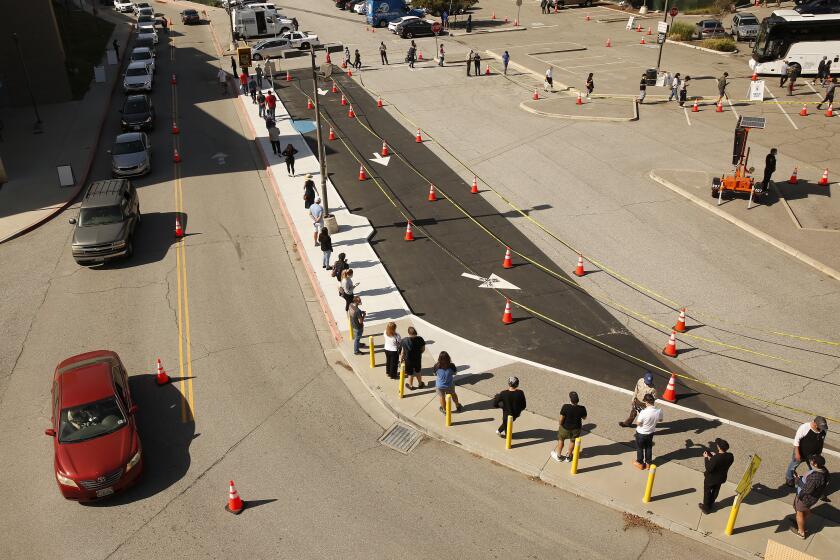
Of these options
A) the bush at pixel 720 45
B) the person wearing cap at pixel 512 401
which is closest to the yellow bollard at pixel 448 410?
the person wearing cap at pixel 512 401

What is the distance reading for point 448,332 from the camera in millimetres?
18016

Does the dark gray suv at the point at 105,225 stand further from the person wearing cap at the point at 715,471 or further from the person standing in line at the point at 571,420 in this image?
the person wearing cap at the point at 715,471

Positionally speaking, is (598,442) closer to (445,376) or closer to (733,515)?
(733,515)

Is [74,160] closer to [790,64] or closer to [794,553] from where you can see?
[794,553]

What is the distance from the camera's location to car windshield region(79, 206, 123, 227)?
2228cm

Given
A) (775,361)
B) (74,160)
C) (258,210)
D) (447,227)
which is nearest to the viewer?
(775,361)

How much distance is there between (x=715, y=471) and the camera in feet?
37.8

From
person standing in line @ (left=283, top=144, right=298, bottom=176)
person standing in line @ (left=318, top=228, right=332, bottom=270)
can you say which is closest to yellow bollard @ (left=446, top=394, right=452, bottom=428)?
person standing in line @ (left=318, top=228, right=332, bottom=270)

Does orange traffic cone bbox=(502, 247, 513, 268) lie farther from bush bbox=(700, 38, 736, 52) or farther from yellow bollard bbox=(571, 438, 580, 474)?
bush bbox=(700, 38, 736, 52)

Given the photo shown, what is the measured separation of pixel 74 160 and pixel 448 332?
A: 76.0 ft

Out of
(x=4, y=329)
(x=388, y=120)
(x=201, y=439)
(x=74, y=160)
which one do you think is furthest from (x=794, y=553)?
(x=74, y=160)

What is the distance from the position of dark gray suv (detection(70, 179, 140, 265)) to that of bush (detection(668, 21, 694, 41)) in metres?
45.0

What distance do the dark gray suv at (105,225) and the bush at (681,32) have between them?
45.0m

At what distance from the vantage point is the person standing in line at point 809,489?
11.1 metres
